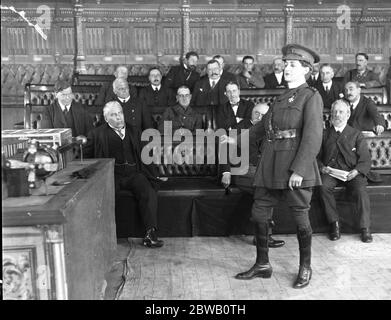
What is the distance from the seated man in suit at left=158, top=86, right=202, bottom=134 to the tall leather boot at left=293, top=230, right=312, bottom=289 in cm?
265

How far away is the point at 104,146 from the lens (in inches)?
186

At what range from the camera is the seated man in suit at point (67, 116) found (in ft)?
18.7

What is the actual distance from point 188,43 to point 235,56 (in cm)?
100

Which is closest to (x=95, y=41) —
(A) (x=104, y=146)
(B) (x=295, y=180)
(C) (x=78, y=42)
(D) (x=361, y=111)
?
(C) (x=78, y=42)

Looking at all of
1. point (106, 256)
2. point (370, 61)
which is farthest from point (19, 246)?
point (370, 61)

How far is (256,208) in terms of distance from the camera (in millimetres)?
3627

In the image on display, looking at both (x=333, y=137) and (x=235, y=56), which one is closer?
(x=333, y=137)

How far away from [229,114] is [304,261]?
258cm

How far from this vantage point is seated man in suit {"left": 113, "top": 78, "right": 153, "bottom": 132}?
19.3ft

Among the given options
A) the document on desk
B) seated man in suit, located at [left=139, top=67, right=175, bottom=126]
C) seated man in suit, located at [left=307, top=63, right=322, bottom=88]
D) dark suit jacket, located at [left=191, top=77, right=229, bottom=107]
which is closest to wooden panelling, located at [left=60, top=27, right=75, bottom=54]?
seated man in suit, located at [left=139, top=67, right=175, bottom=126]

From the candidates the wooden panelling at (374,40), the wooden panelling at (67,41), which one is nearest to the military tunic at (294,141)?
the wooden panelling at (374,40)

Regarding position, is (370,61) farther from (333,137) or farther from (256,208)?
(256,208)

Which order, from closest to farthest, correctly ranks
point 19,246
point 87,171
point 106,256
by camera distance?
point 19,246 < point 87,171 < point 106,256

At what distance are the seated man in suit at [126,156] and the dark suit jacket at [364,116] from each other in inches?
102
